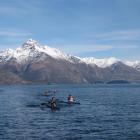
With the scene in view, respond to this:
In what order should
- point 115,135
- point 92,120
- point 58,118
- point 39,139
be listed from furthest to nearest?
point 58,118 < point 92,120 < point 115,135 < point 39,139

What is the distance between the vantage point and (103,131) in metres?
69.3

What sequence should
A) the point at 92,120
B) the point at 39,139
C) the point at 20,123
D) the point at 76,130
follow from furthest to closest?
the point at 92,120, the point at 20,123, the point at 76,130, the point at 39,139

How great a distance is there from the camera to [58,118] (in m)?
91.4

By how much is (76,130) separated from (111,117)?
897 inches

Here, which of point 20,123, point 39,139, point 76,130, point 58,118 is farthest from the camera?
point 58,118

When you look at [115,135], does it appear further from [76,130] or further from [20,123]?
[20,123]

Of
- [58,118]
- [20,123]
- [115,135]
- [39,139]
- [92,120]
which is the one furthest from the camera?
[58,118]

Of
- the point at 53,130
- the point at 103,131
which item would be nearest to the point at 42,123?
the point at 53,130

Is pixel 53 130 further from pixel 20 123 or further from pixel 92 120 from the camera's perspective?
pixel 92 120

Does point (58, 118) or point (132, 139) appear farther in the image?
point (58, 118)

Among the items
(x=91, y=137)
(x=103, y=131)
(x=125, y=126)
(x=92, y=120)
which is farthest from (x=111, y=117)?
(x=91, y=137)

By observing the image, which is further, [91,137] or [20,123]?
[20,123]

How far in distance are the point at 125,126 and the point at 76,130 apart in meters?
10.4

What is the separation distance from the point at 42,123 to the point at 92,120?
1169cm
